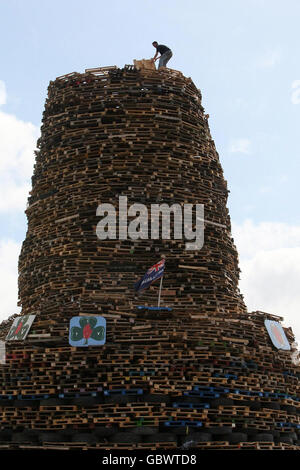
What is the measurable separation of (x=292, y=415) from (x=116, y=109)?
44.9 ft

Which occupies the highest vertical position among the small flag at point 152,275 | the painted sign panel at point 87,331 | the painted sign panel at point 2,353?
the small flag at point 152,275

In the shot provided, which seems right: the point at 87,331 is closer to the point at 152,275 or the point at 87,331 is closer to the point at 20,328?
the point at 20,328

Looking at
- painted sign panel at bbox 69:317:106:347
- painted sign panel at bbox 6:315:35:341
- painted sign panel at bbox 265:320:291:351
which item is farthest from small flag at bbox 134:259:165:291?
painted sign panel at bbox 265:320:291:351

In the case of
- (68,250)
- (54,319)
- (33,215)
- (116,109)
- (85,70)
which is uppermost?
(85,70)

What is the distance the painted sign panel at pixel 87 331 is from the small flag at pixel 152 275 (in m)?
1.88

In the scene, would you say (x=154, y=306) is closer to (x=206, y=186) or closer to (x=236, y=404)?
(x=236, y=404)

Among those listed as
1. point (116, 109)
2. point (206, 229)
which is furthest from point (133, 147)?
point (206, 229)

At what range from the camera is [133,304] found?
22250 millimetres

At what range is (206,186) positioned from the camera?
26.2 metres

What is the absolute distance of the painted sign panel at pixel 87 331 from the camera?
67.6 feet

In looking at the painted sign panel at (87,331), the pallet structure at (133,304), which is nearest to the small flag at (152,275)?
the pallet structure at (133,304)

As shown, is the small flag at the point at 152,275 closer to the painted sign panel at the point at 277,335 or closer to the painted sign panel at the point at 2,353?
the painted sign panel at the point at 277,335

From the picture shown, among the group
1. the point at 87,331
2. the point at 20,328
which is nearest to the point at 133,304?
the point at 87,331

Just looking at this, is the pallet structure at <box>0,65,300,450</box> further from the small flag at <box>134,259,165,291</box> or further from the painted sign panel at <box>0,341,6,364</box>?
the small flag at <box>134,259,165,291</box>
